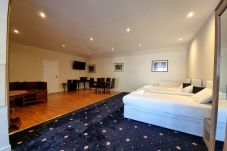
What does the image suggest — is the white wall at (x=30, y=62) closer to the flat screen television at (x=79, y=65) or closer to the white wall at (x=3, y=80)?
the flat screen television at (x=79, y=65)

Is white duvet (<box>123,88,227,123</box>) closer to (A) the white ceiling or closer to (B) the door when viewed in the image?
(A) the white ceiling

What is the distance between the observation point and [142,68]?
6.90 meters

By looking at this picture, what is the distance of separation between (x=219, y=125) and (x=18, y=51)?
7076 millimetres

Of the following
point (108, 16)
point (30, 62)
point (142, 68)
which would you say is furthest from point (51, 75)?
point (142, 68)

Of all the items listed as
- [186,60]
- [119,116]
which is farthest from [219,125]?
[186,60]

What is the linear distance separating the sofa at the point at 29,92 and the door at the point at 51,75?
1.62m

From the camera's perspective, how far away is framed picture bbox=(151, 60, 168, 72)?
6289mm

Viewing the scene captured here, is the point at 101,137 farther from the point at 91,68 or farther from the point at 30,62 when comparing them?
the point at 91,68

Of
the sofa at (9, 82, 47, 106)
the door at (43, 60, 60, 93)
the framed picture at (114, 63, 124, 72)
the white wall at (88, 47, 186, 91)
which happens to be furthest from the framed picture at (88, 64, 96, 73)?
the sofa at (9, 82, 47, 106)

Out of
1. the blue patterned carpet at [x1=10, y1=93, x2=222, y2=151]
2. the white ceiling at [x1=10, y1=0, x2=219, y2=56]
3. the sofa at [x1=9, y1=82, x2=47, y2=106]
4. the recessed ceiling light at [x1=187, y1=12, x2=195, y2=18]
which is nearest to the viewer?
the blue patterned carpet at [x1=10, y1=93, x2=222, y2=151]

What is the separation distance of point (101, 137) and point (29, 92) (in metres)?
3.47

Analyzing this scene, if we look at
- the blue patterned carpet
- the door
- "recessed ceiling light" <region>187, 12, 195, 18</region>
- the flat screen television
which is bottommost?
the blue patterned carpet

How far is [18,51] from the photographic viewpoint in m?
5.16

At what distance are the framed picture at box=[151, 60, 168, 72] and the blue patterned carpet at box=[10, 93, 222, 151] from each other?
457 cm
